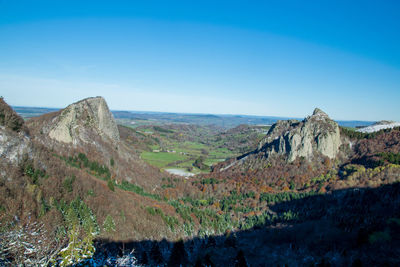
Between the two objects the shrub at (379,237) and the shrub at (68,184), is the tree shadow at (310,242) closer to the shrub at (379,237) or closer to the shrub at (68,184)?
the shrub at (379,237)

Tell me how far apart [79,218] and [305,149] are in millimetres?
151803

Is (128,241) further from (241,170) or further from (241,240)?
(241,170)

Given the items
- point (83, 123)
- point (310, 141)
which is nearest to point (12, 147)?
point (83, 123)

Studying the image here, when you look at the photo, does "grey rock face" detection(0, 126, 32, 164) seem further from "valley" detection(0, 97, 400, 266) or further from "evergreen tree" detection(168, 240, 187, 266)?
"evergreen tree" detection(168, 240, 187, 266)

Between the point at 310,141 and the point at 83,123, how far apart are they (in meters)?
150

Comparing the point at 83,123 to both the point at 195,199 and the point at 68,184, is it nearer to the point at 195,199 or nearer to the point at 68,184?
the point at 68,184

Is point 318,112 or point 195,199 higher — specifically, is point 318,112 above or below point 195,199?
above

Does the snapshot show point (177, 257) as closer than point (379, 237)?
Yes

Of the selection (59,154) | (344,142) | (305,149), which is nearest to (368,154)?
(344,142)

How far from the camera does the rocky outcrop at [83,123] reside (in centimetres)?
10772

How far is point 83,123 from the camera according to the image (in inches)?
4678

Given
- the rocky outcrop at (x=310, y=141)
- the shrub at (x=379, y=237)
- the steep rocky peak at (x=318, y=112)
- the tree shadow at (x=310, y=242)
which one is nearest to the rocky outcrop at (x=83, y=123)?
the tree shadow at (x=310, y=242)

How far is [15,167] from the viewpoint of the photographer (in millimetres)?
49094

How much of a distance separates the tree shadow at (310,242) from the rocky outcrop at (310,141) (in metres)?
59.3
